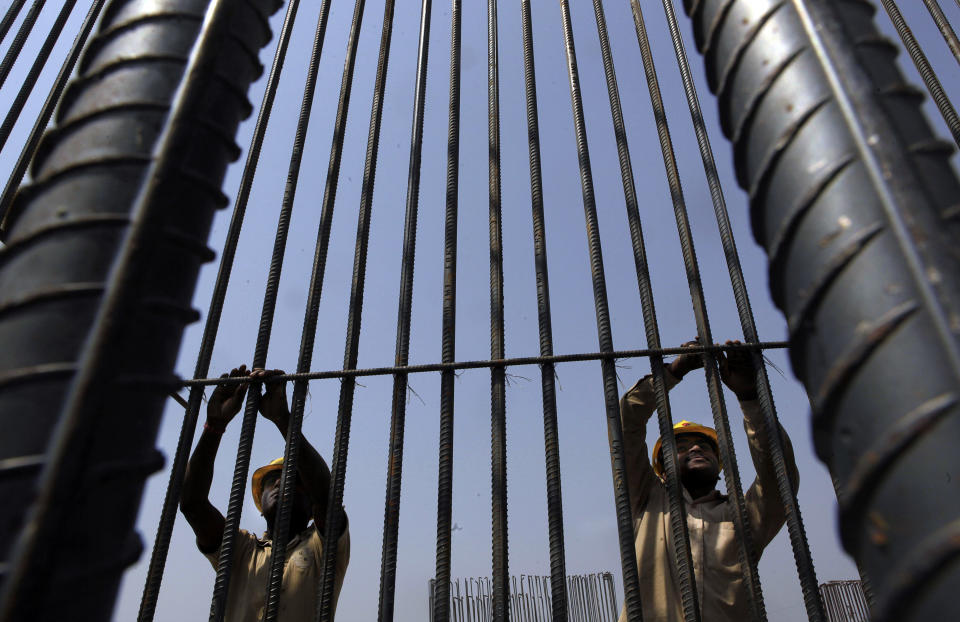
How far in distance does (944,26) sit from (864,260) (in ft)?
9.51

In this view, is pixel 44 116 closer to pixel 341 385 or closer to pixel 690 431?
pixel 341 385

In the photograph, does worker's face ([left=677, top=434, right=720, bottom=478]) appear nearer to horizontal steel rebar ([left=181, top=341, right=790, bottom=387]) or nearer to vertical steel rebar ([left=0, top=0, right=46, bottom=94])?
horizontal steel rebar ([left=181, top=341, right=790, bottom=387])

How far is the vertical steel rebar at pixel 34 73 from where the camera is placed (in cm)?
286

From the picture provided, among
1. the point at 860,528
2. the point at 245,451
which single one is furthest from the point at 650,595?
the point at 860,528

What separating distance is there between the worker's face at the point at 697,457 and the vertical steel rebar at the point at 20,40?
3.61 meters

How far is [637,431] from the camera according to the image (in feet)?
10.3

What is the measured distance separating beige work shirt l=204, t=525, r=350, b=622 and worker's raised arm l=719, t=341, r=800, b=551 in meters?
1.87

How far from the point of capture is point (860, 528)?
53cm

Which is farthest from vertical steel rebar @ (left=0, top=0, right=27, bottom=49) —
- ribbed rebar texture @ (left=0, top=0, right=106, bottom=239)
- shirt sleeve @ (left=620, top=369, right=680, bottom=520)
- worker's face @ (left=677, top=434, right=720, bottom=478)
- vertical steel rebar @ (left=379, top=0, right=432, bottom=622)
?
worker's face @ (left=677, top=434, right=720, bottom=478)

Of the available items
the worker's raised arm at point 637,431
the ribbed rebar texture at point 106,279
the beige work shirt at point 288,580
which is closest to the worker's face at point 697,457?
the worker's raised arm at point 637,431

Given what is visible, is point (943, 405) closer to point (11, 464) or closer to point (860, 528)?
point (860, 528)

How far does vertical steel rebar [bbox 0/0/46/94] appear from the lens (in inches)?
117

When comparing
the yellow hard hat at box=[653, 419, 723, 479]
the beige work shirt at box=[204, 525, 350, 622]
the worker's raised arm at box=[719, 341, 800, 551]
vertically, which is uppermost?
the yellow hard hat at box=[653, 419, 723, 479]

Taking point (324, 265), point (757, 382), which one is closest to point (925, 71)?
point (757, 382)
